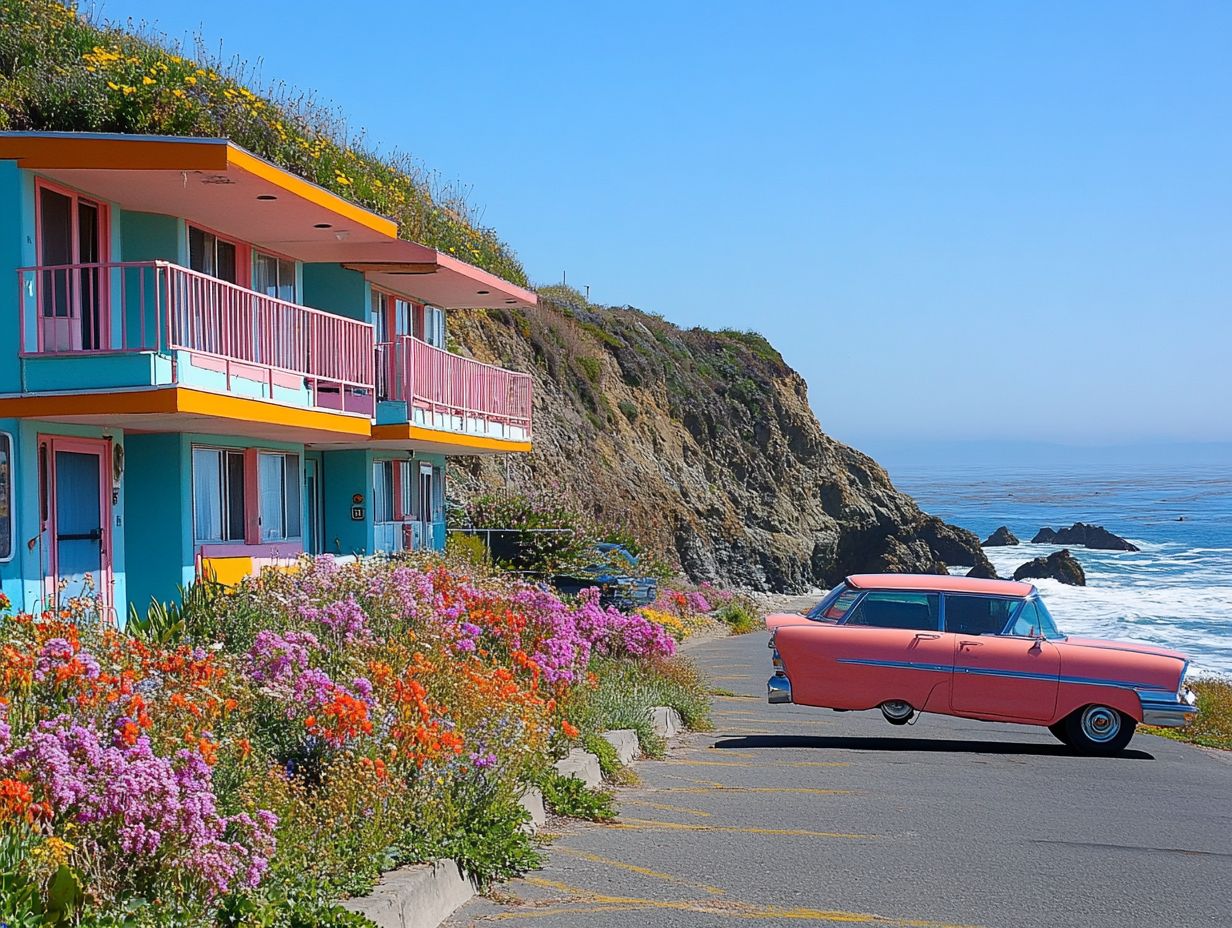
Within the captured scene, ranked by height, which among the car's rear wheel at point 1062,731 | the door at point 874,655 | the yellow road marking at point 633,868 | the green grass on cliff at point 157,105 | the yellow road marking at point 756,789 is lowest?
the car's rear wheel at point 1062,731

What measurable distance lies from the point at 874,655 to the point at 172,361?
7699 mm

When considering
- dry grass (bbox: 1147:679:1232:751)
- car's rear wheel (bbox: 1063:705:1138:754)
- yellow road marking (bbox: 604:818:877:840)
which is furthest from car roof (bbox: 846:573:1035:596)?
yellow road marking (bbox: 604:818:877:840)

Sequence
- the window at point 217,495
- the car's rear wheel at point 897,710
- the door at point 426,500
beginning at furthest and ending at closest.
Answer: the door at point 426,500, the window at point 217,495, the car's rear wheel at point 897,710

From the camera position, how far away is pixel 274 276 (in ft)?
68.9

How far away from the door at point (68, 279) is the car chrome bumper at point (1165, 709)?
10.9m

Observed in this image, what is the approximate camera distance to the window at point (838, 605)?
562 inches

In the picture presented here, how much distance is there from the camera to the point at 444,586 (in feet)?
41.4

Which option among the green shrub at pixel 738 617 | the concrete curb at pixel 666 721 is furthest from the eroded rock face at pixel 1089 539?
the concrete curb at pixel 666 721

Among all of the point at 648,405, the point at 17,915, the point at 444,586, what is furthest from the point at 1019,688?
the point at 648,405

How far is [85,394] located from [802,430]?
48.0 meters

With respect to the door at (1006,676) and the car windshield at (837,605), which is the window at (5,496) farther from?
the door at (1006,676)

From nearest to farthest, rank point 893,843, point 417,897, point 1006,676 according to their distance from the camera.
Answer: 1. point 417,897
2. point 893,843
3. point 1006,676

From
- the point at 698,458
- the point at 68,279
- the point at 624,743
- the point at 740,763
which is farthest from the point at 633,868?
the point at 698,458

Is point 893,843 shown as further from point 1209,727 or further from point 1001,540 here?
point 1001,540
